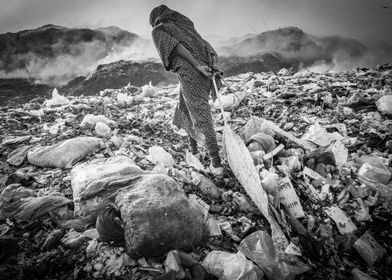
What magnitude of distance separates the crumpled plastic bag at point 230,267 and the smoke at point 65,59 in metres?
22.3

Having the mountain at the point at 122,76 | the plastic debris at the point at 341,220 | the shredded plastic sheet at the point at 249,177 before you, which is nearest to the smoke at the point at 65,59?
the mountain at the point at 122,76

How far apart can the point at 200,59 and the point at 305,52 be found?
29.7 m

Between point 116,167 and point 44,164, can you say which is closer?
point 116,167

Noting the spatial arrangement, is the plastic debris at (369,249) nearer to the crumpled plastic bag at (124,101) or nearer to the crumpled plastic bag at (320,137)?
the crumpled plastic bag at (320,137)

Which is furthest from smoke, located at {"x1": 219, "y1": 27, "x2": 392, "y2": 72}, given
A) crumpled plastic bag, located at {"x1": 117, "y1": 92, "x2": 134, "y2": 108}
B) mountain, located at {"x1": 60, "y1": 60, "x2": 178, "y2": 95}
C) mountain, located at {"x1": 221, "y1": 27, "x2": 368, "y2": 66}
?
crumpled plastic bag, located at {"x1": 117, "y1": 92, "x2": 134, "y2": 108}

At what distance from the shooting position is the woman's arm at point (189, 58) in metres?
1.60

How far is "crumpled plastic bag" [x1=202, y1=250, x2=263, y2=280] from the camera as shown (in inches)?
34.6

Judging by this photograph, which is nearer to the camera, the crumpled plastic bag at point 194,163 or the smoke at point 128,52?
the crumpled plastic bag at point 194,163

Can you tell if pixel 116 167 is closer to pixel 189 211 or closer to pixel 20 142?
pixel 189 211

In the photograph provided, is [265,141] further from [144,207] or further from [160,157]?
[144,207]

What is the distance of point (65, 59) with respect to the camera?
74.3 ft

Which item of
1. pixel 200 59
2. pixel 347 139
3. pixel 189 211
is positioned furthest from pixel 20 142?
pixel 347 139

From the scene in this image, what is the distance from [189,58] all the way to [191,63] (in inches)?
1.7

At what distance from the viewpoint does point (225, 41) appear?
26.4 meters
